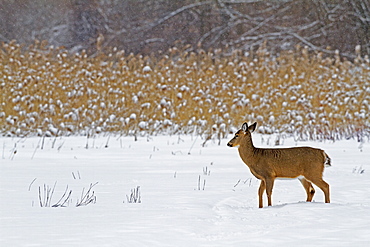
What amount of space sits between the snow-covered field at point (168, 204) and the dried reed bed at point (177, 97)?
9.41 feet

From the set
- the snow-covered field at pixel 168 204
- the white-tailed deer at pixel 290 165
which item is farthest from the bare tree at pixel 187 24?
the white-tailed deer at pixel 290 165

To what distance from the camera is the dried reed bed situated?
1100 centimetres

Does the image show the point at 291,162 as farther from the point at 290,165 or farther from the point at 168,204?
the point at 168,204

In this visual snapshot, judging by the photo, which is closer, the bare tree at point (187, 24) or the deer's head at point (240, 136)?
the deer's head at point (240, 136)

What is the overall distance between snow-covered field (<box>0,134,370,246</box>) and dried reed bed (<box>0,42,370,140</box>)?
2868 mm

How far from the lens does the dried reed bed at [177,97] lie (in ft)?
36.1

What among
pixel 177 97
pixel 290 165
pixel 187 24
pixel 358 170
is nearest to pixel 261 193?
pixel 290 165

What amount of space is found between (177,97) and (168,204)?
24.8 ft

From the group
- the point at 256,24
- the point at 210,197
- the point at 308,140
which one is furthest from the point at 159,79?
the point at 256,24

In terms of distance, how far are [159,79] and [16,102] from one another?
3.03 m

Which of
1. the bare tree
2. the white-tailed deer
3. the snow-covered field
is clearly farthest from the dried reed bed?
the bare tree

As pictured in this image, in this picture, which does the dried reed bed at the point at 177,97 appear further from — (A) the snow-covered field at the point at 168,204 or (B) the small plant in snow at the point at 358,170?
(B) the small plant in snow at the point at 358,170

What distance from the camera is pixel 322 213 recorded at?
3.69 metres

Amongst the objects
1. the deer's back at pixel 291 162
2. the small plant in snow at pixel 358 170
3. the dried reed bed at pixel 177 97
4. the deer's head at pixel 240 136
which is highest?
the dried reed bed at pixel 177 97
